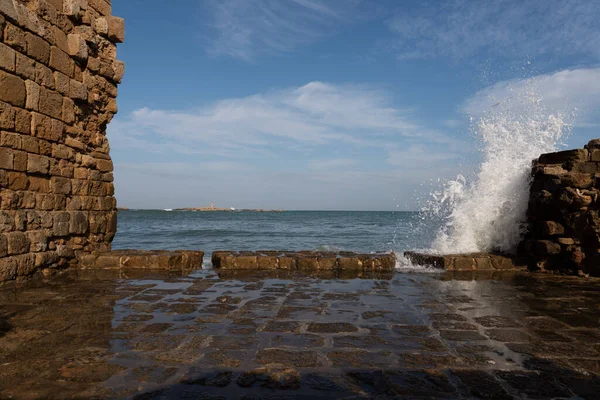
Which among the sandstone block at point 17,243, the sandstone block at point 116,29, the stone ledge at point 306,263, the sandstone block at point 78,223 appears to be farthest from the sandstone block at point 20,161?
the stone ledge at point 306,263

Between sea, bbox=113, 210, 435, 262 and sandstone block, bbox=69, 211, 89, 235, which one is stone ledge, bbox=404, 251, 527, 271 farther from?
sandstone block, bbox=69, 211, 89, 235

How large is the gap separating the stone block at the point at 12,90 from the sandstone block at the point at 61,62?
0.93 meters

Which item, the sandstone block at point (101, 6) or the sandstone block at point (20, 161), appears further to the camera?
the sandstone block at point (101, 6)

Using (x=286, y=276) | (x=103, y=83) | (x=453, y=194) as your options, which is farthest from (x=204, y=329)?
(x=453, y=194)

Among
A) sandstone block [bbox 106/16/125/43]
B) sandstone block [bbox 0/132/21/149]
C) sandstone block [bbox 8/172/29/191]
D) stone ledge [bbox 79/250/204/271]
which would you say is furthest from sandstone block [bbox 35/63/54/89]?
stone ledge [bbox 79/250/204/271]

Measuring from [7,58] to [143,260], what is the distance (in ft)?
13.3

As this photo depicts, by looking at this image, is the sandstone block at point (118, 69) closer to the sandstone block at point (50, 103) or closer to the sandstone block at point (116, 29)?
the sandstone block at point (116, 29)

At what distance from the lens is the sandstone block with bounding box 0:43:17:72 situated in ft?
18.6

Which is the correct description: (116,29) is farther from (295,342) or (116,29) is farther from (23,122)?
(295,342)

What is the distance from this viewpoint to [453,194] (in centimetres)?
1134

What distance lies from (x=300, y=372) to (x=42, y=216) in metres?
5.64

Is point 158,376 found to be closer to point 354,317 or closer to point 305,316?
point 305,316

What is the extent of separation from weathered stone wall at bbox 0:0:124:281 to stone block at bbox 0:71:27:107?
0.05ft

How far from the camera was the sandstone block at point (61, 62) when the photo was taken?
Answer: 268 inches
